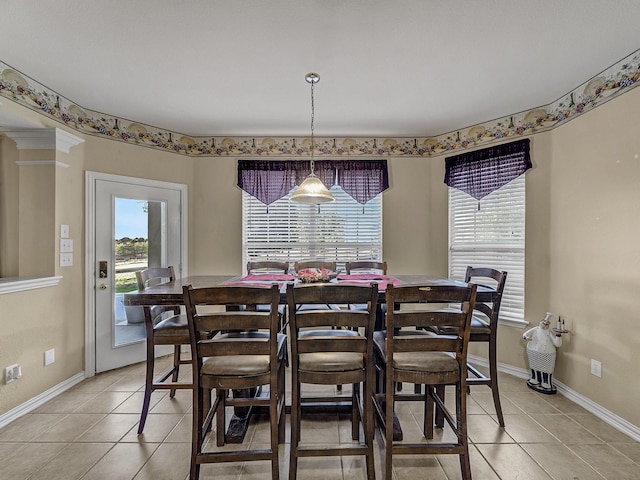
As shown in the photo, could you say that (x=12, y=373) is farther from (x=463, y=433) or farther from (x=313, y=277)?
(x=463, y=433)

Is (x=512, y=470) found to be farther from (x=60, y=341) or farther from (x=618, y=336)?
(x=60, y=341)

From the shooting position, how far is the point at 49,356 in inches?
107

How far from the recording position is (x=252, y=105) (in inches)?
120

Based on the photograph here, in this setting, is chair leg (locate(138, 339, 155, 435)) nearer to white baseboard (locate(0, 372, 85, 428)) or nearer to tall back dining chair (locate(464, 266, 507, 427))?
white baseboard (locate(0, 372, 85, 428))

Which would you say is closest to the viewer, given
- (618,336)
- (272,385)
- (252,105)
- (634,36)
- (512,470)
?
(272,385)

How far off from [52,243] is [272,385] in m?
2.48

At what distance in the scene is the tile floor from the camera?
6.03 feet

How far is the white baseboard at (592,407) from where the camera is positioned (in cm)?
219

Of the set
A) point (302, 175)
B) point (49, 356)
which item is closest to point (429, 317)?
point (302, 175)

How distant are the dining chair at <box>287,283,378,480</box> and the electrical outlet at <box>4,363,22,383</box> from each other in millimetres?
2287

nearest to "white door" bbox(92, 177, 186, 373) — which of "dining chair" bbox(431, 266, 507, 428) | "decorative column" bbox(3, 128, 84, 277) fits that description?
"decorative column" bbox(3, 128, 84, 277)

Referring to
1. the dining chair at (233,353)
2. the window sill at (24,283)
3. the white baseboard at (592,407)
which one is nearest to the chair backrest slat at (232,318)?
the dining chair at (233,353)

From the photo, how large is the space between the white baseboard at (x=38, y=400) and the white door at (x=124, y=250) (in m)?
0.24

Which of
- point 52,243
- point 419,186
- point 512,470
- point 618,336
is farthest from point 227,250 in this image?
point 618,336
